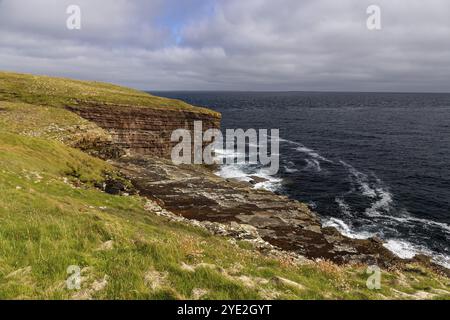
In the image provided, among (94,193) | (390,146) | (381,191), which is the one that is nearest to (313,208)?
(381,191)

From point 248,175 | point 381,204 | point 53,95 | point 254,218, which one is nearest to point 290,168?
point 248,175

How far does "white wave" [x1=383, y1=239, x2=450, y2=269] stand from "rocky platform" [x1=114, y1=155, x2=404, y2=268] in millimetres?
2485

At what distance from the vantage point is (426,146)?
10231 cm

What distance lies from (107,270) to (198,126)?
74693mm

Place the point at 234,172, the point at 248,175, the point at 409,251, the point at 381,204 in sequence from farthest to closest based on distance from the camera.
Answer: the point at 234,172 < the point at 248,175 < the point at 381,204 < the point at 409,251

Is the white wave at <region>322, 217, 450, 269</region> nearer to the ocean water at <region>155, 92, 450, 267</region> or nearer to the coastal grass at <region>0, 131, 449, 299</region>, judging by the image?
the ocean water at <region>155, 92, 450, 267</region>

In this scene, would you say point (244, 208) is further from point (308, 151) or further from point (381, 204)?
point (308, 151)

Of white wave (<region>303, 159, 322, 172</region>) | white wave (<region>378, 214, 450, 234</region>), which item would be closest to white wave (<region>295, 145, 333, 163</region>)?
white wave (<region>303, 159, 322, 172</region>)

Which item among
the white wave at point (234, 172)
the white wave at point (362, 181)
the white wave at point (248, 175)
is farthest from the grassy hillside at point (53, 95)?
the white wave at point (362, 181)

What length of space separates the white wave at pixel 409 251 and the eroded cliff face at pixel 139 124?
50122 millimetres

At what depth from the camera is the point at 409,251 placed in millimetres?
39156

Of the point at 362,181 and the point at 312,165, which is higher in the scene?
the point at 312,165

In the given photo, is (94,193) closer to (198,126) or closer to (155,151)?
(155,151)

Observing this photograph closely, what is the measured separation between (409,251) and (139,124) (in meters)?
54.6
